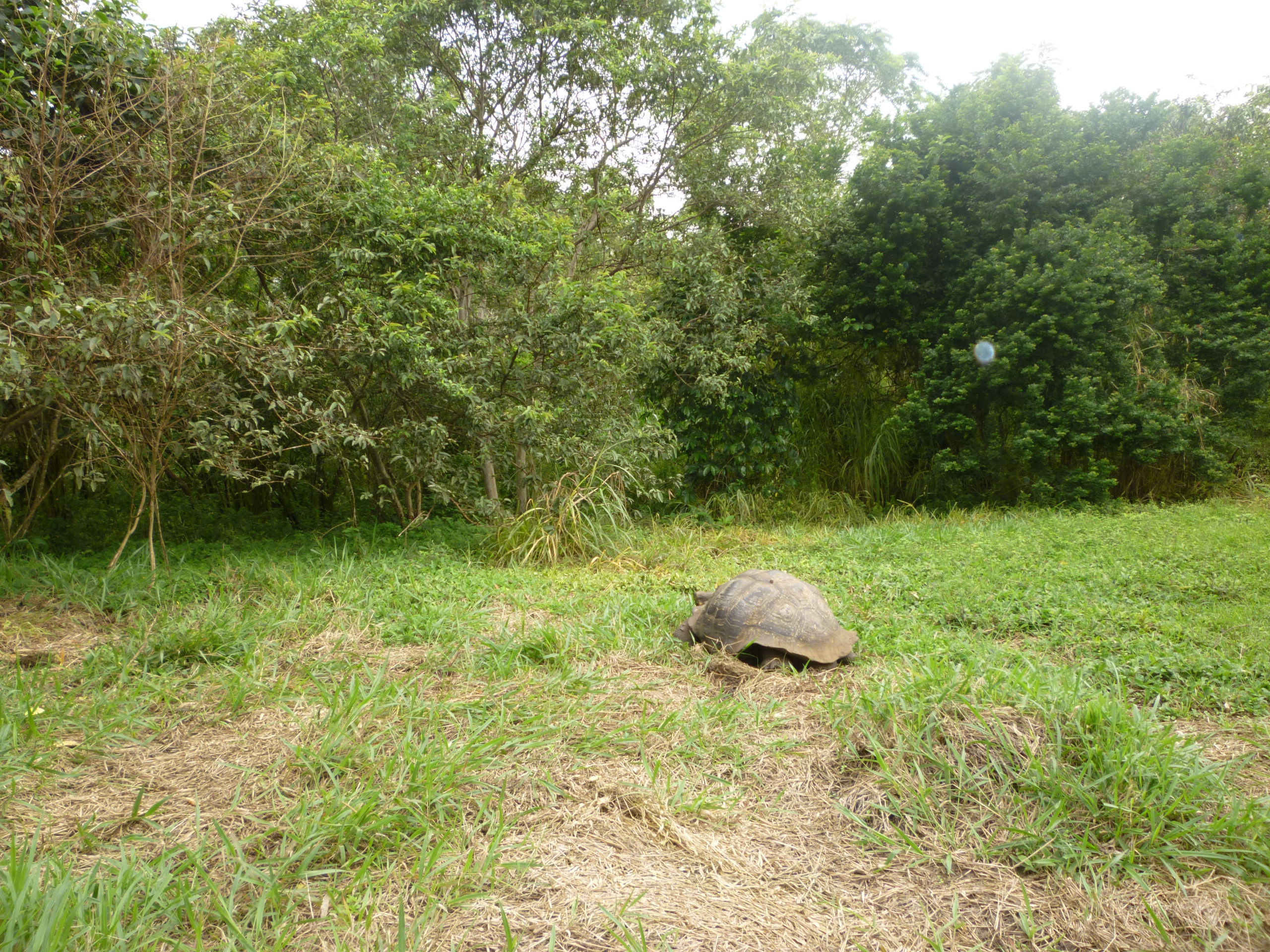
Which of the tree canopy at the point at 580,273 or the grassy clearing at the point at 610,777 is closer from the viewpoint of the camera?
the grassy clearing at the point at 610,777

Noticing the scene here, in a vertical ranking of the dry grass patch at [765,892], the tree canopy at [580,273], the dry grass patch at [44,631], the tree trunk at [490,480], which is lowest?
the dry grass patch at [765,892]

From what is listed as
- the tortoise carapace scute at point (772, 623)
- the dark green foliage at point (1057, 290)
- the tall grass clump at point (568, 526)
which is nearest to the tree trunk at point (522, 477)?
the tall grass clump at point (568, 526)

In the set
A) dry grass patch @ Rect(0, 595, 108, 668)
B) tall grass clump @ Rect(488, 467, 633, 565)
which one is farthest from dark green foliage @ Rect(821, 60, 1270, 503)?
dry grass patch @ Rect(0, 595, 108, 668)

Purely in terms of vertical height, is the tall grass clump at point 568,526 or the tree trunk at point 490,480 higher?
the tree trunk at point 490,480

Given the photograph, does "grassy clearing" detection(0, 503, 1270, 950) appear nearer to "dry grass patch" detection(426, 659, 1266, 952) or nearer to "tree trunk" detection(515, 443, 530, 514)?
"dry grass patch" detection(426, 659, 1266, 952)

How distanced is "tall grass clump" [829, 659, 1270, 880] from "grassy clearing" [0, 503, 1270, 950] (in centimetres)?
1

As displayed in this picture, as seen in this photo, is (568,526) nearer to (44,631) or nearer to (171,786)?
(44,631)

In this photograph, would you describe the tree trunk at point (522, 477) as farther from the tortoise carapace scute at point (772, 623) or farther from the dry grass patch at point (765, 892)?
the dry grass patch at point (765, 892)

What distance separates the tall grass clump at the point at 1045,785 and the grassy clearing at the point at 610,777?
0.01 metres

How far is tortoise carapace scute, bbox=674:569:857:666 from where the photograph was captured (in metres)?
3.41

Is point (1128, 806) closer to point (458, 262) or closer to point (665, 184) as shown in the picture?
point (458, 262)

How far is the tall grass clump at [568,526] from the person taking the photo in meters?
5.61

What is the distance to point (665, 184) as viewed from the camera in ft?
27.0

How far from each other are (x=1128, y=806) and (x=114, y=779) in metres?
3.17
